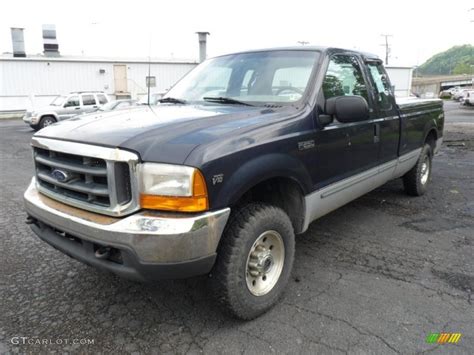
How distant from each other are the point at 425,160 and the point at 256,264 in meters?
4.11

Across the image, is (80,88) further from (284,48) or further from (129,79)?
(284,48)

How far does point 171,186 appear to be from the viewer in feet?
7.54

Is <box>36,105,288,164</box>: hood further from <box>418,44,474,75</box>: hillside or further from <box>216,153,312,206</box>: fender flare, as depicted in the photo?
<box>418,44,474,75</box>: hillside

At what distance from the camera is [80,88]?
96.7 ft

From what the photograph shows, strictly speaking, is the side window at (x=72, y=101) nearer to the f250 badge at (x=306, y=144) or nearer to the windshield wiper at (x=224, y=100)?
the windshield wiper at (x=224, y=100)

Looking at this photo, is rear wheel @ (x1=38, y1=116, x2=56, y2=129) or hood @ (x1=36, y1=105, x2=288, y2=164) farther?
rear wheel @ (x1=38, y1=116, x2=56, y2=129)

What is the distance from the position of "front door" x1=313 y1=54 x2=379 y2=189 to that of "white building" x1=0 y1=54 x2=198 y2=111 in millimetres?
26109

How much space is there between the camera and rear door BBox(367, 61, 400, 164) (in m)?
4.35

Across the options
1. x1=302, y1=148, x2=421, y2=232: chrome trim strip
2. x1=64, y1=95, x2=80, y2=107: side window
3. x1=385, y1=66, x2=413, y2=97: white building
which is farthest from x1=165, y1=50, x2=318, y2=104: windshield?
x1=385, y1=66, x2=413, y2=97: white building

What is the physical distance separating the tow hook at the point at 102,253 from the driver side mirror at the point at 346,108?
80.2 inches

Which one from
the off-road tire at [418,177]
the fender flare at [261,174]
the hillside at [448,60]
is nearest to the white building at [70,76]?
the off-road tire at [418,177]

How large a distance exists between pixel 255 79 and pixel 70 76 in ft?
94.0

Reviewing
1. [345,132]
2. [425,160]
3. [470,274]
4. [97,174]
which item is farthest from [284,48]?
[425,160]

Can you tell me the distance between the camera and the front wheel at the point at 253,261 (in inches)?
101
